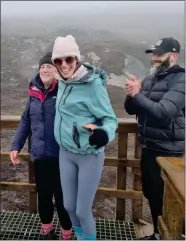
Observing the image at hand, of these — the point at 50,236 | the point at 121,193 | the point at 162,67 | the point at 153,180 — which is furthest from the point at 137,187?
the point at 162,67

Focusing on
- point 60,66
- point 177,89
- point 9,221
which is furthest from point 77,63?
point 9,221

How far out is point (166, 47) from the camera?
234 centimetres

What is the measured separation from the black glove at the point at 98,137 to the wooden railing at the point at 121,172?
3.13 ft

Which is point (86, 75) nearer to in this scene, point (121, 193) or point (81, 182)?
point (81, 182)

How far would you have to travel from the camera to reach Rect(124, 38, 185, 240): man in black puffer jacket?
2.26 meters

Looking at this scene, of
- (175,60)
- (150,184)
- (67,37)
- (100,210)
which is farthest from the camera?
(100,210)

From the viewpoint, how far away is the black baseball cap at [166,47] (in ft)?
7.67

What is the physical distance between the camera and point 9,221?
Result: 3.32 metres

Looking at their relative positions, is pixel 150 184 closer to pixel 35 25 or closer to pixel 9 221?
pixel 9 221

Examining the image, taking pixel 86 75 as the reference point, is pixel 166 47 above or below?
above

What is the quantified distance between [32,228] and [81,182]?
4.14 ft

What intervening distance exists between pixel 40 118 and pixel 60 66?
0.48 meters

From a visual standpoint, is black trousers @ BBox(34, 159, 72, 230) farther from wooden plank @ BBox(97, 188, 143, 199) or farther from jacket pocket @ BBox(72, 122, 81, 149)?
wooden plank @ BBox(97, 188, 143, 199)

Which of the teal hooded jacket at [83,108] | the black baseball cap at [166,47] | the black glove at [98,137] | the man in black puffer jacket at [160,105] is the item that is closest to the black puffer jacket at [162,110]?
the man in black puffer jacket at [160,105]
